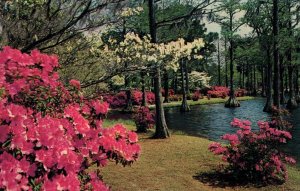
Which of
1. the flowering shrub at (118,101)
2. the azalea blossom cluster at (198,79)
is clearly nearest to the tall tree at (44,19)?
the flowering shrub at (118,101)

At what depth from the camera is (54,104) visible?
500 cm

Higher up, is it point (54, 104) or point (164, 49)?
point (164, 49)

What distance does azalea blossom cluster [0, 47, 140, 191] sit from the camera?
3777 mm

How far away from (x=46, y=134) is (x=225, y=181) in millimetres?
7554

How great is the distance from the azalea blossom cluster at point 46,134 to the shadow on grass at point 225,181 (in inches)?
225

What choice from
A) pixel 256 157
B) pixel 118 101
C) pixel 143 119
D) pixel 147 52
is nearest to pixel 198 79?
pixel 118 101

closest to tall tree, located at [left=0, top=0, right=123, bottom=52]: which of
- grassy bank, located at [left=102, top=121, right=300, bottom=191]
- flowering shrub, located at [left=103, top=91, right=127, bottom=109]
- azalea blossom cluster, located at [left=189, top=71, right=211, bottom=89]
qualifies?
grassy bank, located at [left=102, top=121, right=300, bottom=191]

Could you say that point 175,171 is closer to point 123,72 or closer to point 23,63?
point 123,72

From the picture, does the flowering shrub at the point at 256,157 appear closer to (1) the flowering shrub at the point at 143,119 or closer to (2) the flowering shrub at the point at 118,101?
(1) the flowering shrub at the point at 143,119

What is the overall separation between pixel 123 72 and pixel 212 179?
4231mm

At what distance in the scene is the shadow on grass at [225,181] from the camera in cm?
1032

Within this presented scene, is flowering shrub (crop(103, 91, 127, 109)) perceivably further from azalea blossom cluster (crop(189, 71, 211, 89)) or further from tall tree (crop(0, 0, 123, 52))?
tall tree (crop(0, 0, 123, 52))

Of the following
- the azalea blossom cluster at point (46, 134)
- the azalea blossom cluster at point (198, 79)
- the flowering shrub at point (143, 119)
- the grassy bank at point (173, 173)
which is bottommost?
the grassy bank at point (173, 173)

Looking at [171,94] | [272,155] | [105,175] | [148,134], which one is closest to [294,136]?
[148,134]
